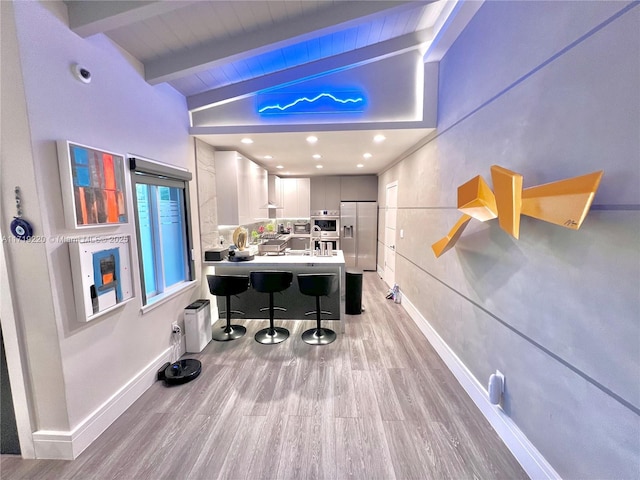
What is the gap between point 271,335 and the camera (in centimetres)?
317

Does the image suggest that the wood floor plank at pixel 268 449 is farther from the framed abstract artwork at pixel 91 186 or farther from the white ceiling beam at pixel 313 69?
the white ceiling beam at pixel 313 69

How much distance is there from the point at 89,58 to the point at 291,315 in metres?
3.34

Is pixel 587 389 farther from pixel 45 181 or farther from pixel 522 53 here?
pixel 45 181

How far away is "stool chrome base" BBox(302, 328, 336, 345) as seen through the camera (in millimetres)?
3075

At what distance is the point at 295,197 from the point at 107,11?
200 inches

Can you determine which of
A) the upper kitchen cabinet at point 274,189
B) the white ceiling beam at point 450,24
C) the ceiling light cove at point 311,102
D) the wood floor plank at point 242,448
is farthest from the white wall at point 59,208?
the upper kitchen cabinet at point 274,189

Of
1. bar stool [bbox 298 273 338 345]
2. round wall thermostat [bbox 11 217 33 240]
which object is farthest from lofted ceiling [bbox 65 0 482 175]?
bar stool [bbox 298 273 338 345]

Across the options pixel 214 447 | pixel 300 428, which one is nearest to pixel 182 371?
pixel 214 447

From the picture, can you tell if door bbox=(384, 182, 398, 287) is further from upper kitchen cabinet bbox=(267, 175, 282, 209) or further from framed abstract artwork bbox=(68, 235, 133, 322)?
framed abstract artwork bbox=(68, 235, 133, 322)

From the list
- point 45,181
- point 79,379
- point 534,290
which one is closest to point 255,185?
point 45,181

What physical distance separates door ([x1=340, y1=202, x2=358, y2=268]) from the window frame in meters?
4.07

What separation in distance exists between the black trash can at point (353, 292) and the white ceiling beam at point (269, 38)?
293 cm

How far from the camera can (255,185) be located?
4.48 meters

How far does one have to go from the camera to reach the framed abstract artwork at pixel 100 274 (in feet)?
5.39
